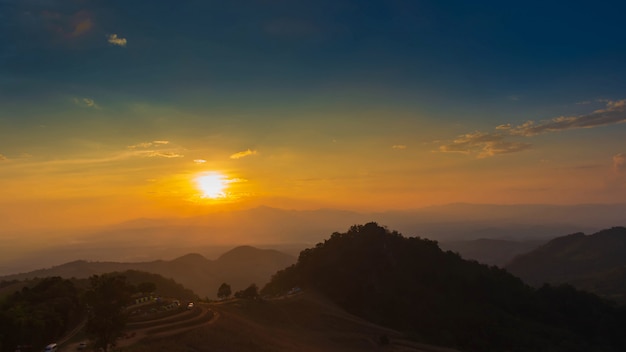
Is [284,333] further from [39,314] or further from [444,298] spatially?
[444,298]

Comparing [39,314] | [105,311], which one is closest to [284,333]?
[105,311]

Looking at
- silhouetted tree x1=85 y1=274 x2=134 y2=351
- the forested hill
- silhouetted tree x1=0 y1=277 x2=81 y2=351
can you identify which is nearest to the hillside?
silhouetted tree x1=85 y1=274 x2=134 y2=351

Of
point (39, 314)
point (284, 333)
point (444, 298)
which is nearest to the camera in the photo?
point (39, 314)

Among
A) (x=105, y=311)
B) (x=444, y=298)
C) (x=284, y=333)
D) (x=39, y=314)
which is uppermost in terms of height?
(x=105, y=311)

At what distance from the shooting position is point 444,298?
270 ft

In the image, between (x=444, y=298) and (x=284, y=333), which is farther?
(x=444, y=298)

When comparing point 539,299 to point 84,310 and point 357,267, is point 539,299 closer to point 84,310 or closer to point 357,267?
point 357,267

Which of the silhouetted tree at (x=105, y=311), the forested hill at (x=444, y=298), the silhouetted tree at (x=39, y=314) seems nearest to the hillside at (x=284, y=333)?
the silhouetted tree at (x=105, y=311)

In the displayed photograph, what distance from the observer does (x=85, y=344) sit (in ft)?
138

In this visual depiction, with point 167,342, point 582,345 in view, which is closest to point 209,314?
point 167,342

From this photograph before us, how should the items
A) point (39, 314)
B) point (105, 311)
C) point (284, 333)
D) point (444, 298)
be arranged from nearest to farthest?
point (105, 311), point (39, 314), point (284, 333), point (444, 298)

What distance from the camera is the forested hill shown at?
6875 centimetres

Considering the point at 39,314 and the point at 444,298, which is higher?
the point at 39,314

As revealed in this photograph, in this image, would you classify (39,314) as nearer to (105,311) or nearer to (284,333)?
(105,311)
